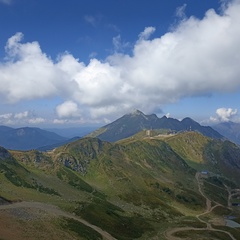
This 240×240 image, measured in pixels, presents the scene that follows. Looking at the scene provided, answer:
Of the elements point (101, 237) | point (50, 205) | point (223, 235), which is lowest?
point (223, 235)

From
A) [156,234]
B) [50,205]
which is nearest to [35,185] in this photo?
[50,205]

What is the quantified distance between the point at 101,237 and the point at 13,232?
3439 cm

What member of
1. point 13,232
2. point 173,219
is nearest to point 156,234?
point 173,219

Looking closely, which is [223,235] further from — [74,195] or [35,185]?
[35,185]

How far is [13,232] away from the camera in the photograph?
89562mm

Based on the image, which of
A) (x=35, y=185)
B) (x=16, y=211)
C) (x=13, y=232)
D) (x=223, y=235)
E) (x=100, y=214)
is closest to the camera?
(x=13, y=232)

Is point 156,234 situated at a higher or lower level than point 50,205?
lower

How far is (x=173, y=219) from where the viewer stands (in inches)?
7864

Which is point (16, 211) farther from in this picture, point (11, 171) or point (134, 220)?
point (11, 171)

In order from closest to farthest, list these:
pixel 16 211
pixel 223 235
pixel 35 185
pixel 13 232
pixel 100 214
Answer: pixel 13 232, pixel 16 211, pixel 100 214, pixel 223 235, pixel 35 185

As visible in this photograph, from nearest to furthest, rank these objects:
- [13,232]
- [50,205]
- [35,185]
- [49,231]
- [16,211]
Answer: [13,232]
[49,231]
[16,211]
[50,205]
[35,185]

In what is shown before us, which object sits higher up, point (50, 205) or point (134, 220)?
point (50, 205)

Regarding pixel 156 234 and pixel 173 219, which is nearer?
pixel 156 234

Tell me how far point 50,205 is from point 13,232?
146 feet
